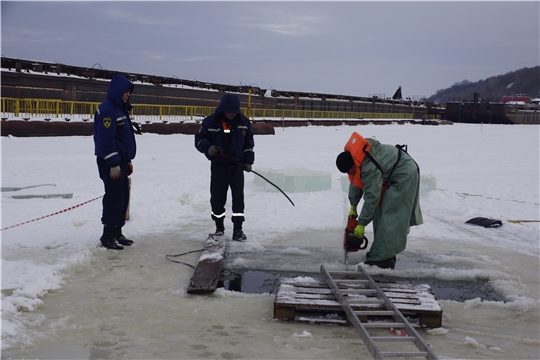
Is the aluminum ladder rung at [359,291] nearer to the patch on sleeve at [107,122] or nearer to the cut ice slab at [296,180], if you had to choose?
the patch on sleeve at [107,122]

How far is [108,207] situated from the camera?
20.0ft

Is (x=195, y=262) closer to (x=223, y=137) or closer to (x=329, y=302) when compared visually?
(x=223, y=137)

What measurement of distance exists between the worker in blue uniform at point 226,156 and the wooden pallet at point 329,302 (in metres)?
2.09

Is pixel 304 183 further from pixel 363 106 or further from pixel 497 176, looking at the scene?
pixel 363 106

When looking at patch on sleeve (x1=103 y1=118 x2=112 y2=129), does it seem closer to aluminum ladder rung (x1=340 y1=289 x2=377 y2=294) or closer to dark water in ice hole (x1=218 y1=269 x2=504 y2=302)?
dark water in ice hole (x1=218 y1=269 x2=504 y2=302)

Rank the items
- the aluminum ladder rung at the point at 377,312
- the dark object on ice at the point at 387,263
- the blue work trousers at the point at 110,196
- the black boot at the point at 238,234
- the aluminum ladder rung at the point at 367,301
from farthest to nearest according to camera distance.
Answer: the black boot at the point at 238,234
the blue work trousers at the point at 110,196
the dark object on ice at the point at 387,263
the aluminum ladder rung at the point at 367,301
the aluminum ladder rung at the point at 377,312

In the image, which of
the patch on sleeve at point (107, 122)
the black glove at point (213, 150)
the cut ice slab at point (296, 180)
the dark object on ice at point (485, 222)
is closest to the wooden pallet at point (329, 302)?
the black glove at point (213, 150)

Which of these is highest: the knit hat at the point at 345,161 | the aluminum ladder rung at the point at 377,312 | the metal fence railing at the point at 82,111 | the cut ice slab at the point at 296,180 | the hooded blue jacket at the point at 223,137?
the metal fence railing at the point at 82,111

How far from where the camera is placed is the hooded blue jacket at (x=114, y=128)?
5.87 meters

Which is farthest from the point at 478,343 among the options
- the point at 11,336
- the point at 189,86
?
the point at 189,86

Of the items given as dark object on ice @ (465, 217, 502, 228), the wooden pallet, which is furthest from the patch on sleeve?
dark object on ice @ (465, 217, 502, 228)

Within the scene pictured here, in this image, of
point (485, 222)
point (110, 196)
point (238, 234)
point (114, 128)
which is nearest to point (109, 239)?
point (110, 196)

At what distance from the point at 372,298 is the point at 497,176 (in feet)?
38.0

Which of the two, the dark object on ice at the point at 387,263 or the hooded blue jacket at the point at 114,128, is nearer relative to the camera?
the dark object on ice at the point at 387,263
